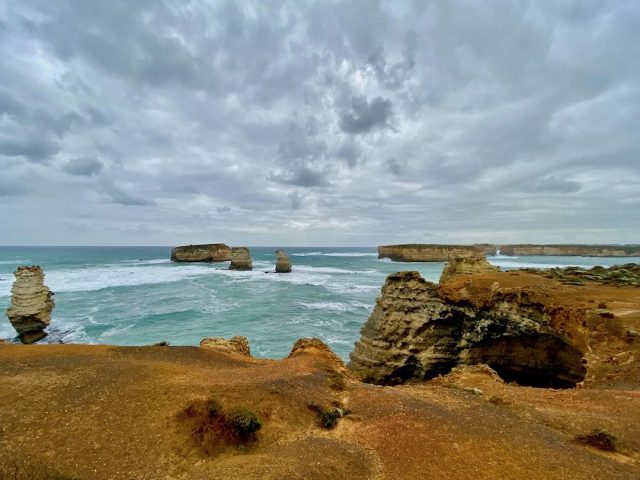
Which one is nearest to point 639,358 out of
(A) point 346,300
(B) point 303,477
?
(B) point 303,477

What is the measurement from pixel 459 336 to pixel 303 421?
11730mm

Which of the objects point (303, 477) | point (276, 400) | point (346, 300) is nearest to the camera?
point (303, 477)

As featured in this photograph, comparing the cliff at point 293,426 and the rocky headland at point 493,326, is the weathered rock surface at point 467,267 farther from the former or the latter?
the cliff at point 293,426

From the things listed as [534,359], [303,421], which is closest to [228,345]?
[303,421]

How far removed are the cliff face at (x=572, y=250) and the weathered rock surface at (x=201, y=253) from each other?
447 ft

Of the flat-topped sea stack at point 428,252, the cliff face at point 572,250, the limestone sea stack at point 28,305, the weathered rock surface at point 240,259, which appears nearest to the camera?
the limestone sea stack at point 28,305

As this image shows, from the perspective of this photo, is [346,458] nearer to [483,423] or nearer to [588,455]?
[483,423]

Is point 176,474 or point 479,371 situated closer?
point 176,474

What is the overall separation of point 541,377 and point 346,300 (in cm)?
2314

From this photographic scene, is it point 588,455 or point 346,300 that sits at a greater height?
point 588,455

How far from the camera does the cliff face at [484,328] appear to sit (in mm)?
12969

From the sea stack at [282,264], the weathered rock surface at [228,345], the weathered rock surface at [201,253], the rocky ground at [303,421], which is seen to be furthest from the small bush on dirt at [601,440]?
the weathered rock surface at [201,253]

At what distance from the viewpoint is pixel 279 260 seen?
225 ft

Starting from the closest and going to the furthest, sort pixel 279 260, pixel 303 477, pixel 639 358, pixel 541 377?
pixel 303 477 → pixel 639 358 → pixel 541 377 → pixel 279 260
